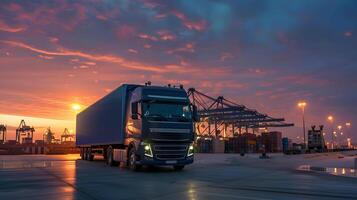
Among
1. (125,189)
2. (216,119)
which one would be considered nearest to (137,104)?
(125,189)

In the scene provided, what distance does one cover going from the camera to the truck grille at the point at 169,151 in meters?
19.0

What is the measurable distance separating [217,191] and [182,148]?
300 inches

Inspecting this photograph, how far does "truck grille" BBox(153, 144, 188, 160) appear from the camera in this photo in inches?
746

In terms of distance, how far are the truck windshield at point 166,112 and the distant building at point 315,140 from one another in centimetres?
6030

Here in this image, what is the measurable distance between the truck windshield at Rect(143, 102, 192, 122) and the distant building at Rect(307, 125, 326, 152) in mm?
60303

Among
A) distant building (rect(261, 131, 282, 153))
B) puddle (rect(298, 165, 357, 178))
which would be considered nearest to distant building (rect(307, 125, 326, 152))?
distant building (rect(261, 131, 282, 153))

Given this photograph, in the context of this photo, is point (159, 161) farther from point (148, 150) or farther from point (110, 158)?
point (110, 158)

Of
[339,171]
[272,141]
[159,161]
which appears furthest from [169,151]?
[272,141]

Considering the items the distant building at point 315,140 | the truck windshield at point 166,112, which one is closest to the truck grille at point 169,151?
the truck windshield at point 166,112

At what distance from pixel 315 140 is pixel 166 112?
62.3 metres

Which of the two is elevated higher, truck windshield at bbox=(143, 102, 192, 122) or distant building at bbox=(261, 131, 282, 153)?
truck windshield at bbox=(143, 102, 192, 122)

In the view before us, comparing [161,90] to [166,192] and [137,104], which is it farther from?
[166,192]

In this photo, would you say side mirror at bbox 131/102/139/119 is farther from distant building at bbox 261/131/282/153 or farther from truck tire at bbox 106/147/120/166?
distant building at bbox 261/131/282/153

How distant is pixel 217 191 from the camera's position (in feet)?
39.2
